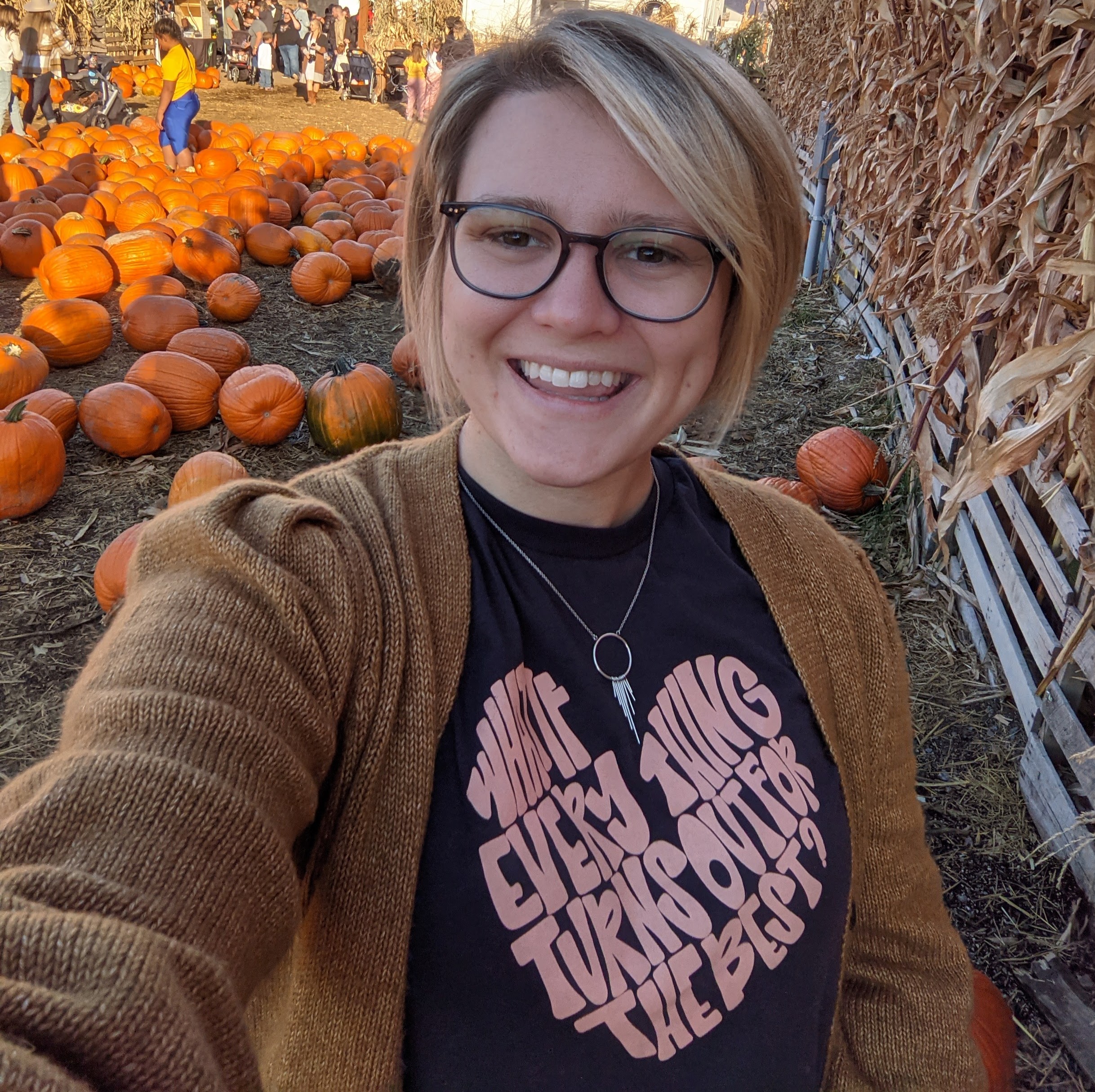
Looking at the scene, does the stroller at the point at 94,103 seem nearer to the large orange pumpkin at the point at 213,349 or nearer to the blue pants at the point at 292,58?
the blue pants at the point at 292,58

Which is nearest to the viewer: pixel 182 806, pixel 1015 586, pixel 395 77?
pixel 182 806

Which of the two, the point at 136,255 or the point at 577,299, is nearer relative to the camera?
the point at 577,299

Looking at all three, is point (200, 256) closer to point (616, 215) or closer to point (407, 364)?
point (407, 364)

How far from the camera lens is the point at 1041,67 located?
2.66 meters

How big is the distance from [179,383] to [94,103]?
514 inches

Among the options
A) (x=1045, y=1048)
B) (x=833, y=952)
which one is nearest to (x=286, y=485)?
(x=833, y=952)

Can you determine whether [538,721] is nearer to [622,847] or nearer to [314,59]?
[622,847]

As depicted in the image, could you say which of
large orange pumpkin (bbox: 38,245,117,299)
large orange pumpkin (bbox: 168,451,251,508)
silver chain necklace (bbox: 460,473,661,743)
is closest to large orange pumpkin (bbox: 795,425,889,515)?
large orange pumpkin (bbox: 168,451,251,508)

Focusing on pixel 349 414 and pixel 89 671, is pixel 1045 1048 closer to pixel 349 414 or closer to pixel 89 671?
pixel 89 671

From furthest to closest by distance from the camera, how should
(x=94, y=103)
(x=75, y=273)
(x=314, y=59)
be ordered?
(x=314, y=59)
(x=94, y=103)
(x=75, y=273)

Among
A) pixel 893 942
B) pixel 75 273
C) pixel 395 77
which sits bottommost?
pixel 75 273

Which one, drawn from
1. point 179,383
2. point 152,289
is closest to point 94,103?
point 152,289

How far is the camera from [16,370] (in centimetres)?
441

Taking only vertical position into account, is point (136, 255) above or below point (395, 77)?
below
